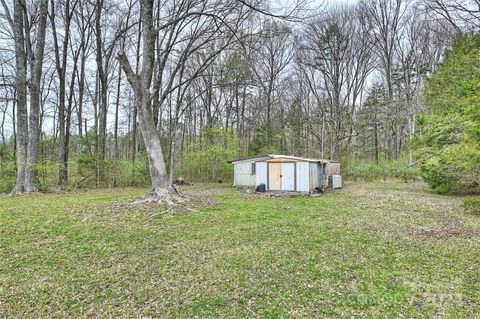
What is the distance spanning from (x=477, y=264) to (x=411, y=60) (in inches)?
793

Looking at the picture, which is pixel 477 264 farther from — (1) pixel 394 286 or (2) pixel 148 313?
(2) pixel 148 313

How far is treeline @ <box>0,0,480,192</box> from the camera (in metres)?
11.8

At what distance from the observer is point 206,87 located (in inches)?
775

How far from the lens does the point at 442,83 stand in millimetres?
11625

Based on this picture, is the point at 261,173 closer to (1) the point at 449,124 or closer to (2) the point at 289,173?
(2) the point at 289,173

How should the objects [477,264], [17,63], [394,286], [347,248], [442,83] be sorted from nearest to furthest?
[394,286]
[477,264]
[347,248]
[17,63]
[442,83]

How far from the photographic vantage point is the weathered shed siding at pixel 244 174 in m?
15.6

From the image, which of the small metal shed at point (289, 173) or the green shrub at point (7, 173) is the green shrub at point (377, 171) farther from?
the green shrub at point (7, 173)

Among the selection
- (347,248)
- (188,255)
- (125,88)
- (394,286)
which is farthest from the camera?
(125,88)

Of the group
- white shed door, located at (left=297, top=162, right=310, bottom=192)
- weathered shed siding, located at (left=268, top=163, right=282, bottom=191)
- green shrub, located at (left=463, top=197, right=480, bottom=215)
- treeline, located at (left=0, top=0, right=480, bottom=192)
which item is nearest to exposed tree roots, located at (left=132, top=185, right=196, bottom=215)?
treeline, located at (left=0, top=0, right=480, bottom=192)

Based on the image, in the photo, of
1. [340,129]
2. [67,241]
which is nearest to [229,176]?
[340,129]

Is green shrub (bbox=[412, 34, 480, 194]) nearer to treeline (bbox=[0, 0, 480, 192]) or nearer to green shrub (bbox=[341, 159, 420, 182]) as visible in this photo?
treeline (bbox=[0, 0, 480, 192])

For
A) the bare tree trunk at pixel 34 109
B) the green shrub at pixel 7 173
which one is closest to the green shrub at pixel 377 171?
the bare tree trunk at pixel 34 109

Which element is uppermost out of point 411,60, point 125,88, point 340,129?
point 411,60
